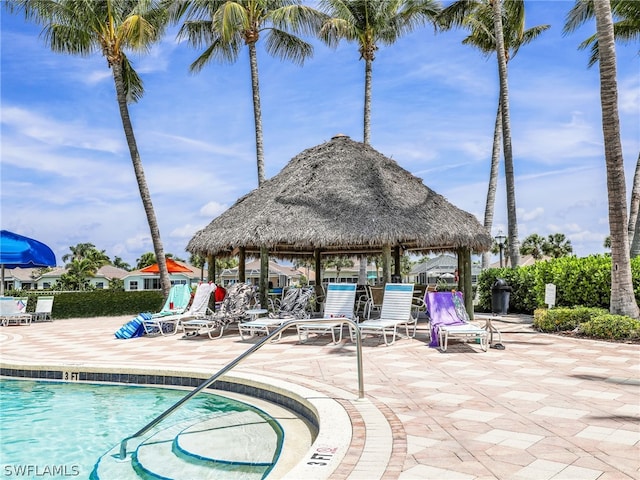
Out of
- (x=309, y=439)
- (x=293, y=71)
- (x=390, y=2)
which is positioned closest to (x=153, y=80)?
(x=293, y=71)

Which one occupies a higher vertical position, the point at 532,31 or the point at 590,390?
the point at 532,31

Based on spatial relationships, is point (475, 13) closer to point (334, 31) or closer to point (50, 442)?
point (334, 31)

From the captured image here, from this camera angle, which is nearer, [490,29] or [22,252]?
[22,252]

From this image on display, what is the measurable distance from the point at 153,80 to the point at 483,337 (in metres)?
16.6

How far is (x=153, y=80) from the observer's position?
20.4 meters

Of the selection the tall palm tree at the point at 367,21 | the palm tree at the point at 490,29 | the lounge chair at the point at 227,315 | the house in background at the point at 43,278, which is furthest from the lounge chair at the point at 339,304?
the house in background at the point at 43,278

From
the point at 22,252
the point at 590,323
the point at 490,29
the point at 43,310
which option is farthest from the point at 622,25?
the point at 43,310

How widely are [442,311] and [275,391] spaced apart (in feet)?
14.0

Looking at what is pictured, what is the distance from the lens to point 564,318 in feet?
35.8

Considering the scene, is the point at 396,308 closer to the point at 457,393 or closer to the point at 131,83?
the point at 457,393

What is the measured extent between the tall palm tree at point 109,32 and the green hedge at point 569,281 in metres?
11.1

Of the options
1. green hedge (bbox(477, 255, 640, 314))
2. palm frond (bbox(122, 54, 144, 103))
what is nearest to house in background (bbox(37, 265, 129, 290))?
palm frond (bbox(122, 54, 144, 103))

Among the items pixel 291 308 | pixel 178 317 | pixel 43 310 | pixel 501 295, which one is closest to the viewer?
pixel 291 308

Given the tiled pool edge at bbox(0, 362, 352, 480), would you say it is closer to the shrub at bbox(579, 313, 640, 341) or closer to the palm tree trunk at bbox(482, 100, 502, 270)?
the shrub at bbox(579, 313, 640, 341)
